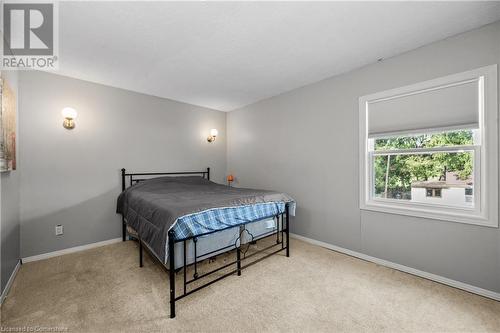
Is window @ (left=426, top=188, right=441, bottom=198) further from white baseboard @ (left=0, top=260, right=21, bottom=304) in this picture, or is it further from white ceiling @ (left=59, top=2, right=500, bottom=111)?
white baseboard @ (left=0, top=260, right=21, bottom=304)

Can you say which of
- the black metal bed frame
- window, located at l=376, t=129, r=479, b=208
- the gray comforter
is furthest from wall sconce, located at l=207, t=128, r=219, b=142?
window, located at l=376, t=129, r=479, b=208

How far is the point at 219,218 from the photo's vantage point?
2109 mm

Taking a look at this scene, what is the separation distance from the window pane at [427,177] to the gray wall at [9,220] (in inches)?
162

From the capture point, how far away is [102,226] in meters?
3.23

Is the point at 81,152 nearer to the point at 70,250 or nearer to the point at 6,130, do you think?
the point at 6,130

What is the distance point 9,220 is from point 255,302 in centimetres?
272

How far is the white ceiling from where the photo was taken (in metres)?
1.74

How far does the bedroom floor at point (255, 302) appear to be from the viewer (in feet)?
5.24

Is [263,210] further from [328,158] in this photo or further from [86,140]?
[86,140]

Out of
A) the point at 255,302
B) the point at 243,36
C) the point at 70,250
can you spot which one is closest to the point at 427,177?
the point at 255,302

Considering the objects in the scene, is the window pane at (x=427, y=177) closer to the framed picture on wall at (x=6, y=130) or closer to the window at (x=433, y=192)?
the window at (x=433, y=192)

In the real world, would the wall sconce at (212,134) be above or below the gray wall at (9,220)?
above

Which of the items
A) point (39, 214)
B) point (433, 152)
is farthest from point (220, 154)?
point (433, 152)

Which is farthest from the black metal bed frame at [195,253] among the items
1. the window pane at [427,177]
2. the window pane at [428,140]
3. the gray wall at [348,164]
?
the window pane at [428,140]
